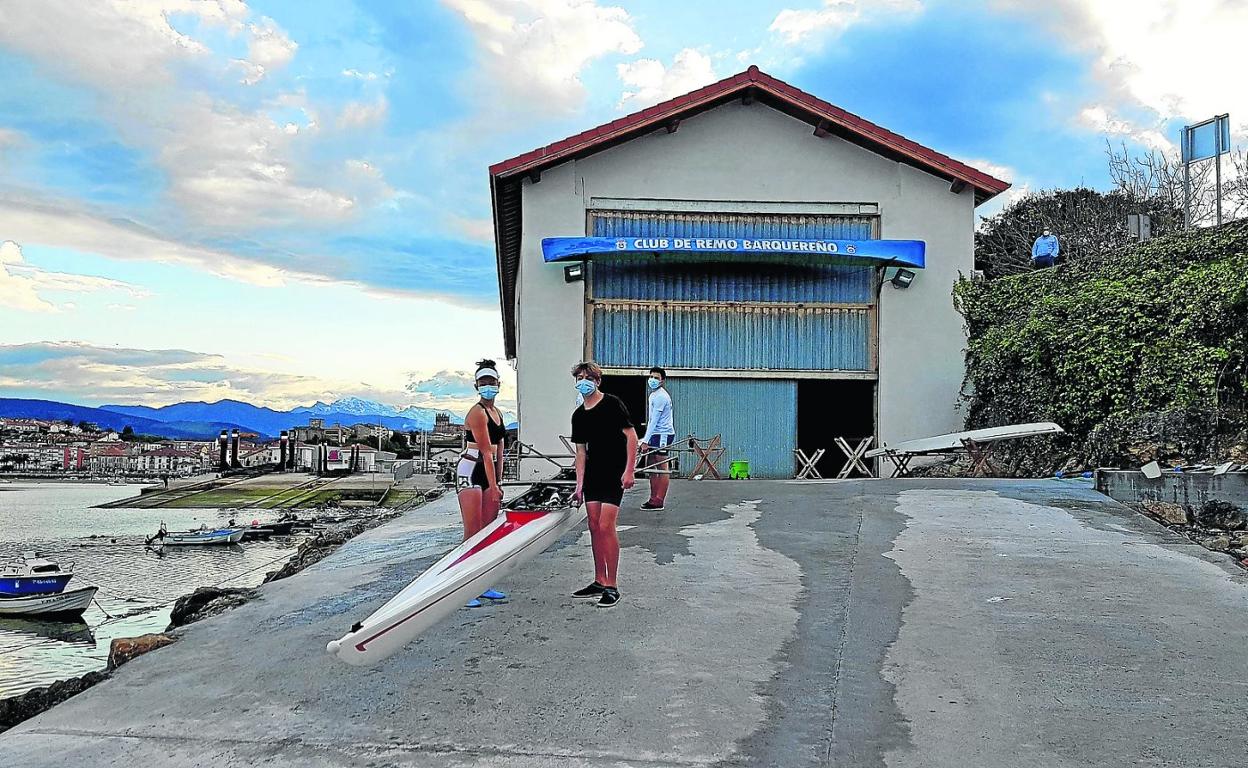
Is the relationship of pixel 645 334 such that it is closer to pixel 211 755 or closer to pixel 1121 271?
pixel 1121 271

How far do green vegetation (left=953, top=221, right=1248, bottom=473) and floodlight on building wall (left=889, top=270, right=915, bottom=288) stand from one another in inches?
→ 37.7

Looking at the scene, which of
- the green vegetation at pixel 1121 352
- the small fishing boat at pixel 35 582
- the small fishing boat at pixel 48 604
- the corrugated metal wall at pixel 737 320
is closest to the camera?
the green vegetation at pixel 1121 352

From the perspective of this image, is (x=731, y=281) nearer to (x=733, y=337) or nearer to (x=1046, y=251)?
(x=733, y=337)

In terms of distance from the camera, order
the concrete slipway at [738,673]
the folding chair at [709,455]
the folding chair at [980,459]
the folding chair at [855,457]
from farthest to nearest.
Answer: the folding chair at [855,457] → the folding chair at [709,455] → the folding chair at [980,459] → the concrete slipway at [738,673]

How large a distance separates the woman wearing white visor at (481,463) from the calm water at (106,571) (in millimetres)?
16607

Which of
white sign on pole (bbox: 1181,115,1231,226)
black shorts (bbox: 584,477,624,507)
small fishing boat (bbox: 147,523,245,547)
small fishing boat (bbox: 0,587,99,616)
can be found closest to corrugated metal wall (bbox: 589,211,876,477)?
white sign on pole (bbox: 1181,115,1231,226)

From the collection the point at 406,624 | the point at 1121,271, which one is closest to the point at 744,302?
the point at 1121,271

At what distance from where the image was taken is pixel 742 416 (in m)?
19.3

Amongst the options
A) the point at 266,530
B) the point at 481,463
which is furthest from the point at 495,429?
the point at 266,530

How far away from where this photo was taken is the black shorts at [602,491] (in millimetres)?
6996

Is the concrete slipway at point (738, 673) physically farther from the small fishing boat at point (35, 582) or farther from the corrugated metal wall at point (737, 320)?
the small fishing boat at point (35, 582)

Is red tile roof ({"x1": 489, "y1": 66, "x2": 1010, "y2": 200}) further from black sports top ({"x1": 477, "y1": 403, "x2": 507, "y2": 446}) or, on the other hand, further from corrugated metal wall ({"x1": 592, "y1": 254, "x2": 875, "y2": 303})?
black sports top ({"x1": 477, "y1": 403, "x2": 507, "y2": 446})

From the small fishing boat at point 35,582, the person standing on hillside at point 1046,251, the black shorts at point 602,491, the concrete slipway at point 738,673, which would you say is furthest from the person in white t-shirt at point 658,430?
the small fishing boat at point 35,582

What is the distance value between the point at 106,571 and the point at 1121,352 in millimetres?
41125
